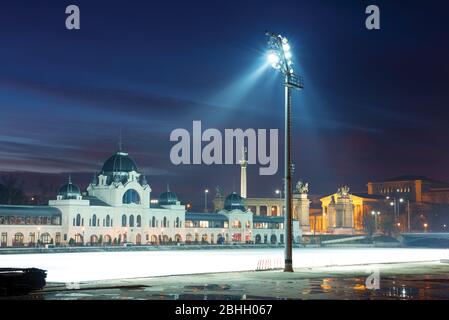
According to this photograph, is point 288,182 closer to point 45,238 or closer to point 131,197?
point 45,238

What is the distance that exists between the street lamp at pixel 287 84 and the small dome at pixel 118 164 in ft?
286

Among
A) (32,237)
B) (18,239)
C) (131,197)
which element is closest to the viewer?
(18,239)

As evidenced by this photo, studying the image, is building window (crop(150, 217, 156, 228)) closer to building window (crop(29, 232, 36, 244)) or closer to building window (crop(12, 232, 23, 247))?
building window (crop(29, 232, 36, 244))

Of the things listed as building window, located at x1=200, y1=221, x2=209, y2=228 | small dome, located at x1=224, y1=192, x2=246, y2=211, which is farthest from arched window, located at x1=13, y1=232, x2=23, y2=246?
small dome, located at x1=224, y1=192, x2=246, y2=211

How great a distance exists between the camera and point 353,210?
194 meters

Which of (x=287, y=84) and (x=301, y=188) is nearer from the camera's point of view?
(x=287, y=84)

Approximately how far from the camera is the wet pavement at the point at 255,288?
22.2 meters

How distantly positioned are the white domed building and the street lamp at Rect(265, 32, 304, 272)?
65052 mm

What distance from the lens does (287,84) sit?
34.6 metres

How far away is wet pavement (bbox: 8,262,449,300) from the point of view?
72.8ft

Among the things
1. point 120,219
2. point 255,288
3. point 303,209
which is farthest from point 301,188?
point 255,288

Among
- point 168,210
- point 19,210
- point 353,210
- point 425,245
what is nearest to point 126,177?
point 168,210

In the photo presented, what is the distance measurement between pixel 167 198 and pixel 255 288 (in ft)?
337
